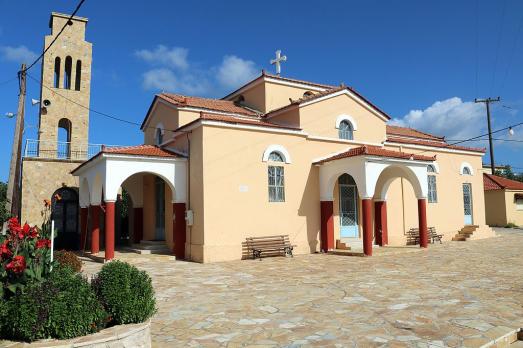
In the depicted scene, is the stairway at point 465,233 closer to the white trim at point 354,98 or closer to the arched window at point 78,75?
the white trim at point 354,98

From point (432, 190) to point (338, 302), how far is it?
14898 mm

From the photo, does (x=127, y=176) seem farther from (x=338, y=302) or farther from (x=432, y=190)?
(x=432, y=190)

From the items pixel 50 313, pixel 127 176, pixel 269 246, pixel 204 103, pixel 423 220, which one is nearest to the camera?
pixel 50 313

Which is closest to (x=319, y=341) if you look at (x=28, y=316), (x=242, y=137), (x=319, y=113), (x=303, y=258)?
(x=28, y=316)

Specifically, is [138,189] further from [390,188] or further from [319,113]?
[390,188]

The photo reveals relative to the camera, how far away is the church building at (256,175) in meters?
14.9

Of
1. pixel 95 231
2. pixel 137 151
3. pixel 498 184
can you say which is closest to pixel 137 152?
pixel 137 151

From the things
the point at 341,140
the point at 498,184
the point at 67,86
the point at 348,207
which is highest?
the point at 67,86

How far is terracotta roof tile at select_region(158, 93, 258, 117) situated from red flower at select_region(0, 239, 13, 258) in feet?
40.4

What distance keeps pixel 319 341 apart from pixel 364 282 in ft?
15.6

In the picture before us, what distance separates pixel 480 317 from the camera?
22.5 ft

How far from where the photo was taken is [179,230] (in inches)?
613

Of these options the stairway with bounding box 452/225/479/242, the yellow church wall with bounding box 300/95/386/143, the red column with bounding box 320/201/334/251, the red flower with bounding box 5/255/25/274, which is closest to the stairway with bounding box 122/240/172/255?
the red column with bounding box 320/201/334/251

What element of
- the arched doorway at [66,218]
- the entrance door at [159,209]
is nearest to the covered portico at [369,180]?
the entrance door at [159,209]
